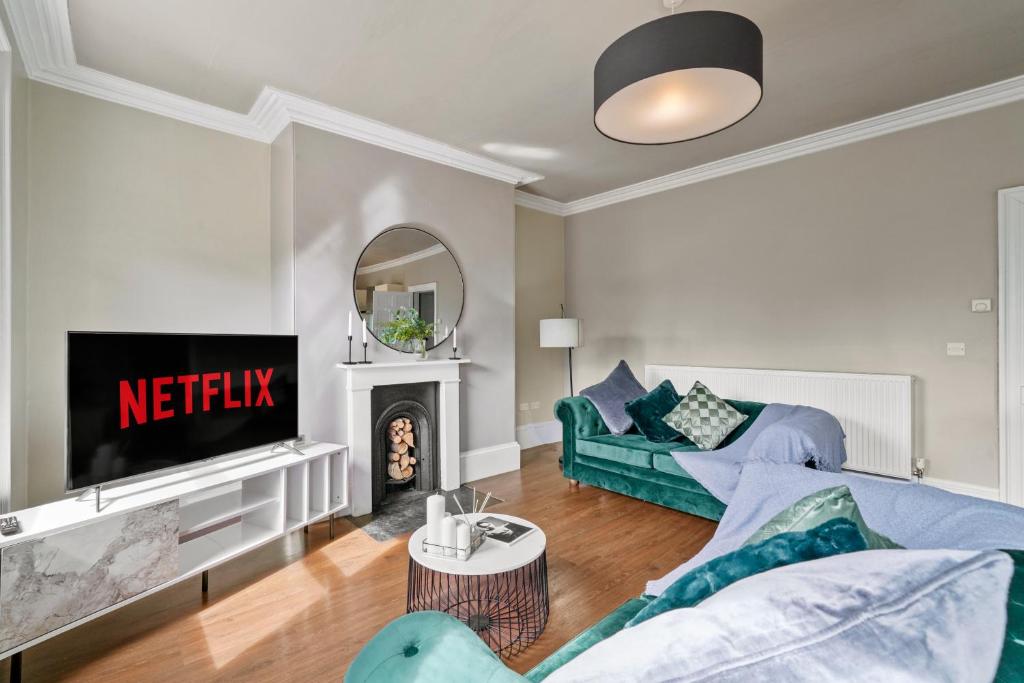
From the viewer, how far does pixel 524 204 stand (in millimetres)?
5352

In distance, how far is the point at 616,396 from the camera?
3951mm

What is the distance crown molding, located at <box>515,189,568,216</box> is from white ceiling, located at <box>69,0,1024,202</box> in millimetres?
1570

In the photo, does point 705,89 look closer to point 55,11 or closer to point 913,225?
point 913,225

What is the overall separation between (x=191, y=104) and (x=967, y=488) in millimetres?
5847

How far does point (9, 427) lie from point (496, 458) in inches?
123

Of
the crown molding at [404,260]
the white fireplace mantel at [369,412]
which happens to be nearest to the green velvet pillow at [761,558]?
the white fireplace mantel at [369,412]

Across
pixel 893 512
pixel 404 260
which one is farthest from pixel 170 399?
pixel 893 512

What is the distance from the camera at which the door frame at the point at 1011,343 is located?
121 inches

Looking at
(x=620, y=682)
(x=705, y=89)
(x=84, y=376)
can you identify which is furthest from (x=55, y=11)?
(x=620, y=682)

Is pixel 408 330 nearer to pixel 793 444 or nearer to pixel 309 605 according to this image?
pixel 309 605

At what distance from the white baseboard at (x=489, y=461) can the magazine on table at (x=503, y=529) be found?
75.9 inches

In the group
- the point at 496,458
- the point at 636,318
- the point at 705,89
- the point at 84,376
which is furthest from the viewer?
the point at 636,318

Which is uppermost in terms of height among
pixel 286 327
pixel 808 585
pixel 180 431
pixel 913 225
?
pixel 913 225

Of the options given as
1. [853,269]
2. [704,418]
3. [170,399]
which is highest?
[853,269]
